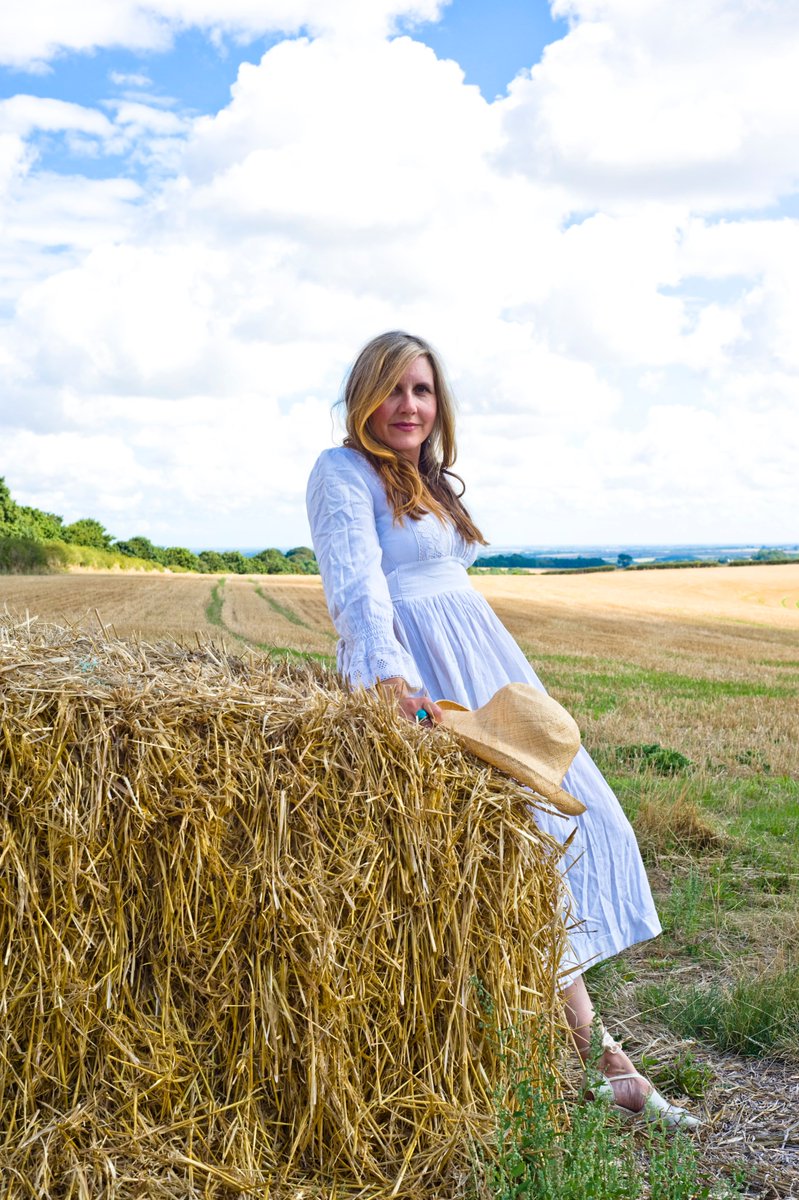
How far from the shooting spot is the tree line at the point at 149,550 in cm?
6156

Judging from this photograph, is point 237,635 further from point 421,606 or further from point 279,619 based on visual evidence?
point 421,606

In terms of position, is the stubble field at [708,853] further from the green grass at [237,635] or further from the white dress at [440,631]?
the white dress at [440,631]

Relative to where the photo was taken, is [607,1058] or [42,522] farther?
[42,522]

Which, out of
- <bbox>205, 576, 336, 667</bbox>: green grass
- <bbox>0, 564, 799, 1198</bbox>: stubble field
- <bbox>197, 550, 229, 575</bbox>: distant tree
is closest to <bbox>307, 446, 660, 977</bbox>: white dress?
<bbox>0, 564, 799, 1198</bbox>: stubble field

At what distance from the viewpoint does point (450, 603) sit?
2.96 meters

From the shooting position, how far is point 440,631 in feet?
9.40

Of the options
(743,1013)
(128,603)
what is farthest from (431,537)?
(128,603)

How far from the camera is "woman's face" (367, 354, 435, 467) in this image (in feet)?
9.75

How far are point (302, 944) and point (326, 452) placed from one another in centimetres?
140

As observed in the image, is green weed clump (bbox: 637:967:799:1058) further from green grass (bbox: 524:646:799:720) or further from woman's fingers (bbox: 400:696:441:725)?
green grass (bbox: 524:646:799:720)

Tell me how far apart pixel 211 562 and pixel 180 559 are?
117 inches

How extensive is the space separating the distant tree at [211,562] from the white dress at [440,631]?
66774 mm

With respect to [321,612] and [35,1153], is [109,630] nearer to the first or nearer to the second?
[35,1153]

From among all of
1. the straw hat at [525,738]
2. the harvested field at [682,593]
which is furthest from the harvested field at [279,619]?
the straw hat at [525,738]
